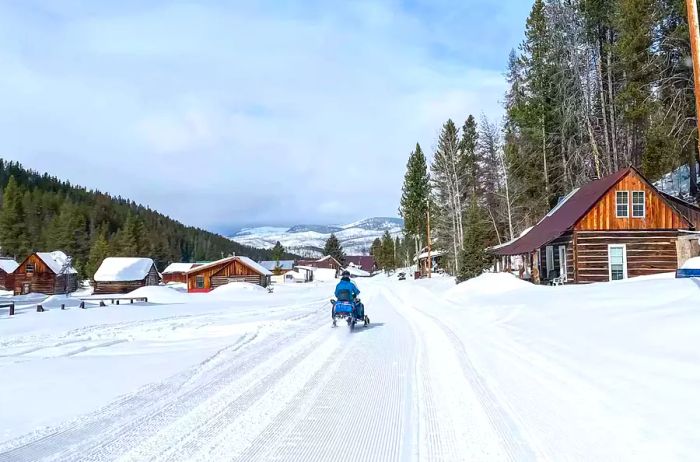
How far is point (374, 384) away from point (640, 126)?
95.4 feet

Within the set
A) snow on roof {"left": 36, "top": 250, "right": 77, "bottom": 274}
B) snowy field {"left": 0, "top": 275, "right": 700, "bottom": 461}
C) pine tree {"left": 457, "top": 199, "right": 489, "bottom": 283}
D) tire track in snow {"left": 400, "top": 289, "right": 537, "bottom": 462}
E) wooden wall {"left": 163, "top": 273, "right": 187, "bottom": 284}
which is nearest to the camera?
tire track in snow {"left": 400, "top": 289, "right": 537, "bottom": 462}

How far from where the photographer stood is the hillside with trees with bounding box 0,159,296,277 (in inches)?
4114

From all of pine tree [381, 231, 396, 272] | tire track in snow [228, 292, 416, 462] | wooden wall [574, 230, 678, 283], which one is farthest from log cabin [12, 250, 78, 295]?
pine tree [381, 231, 396, 272]

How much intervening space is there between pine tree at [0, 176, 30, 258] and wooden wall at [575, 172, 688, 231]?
109207 millimetres

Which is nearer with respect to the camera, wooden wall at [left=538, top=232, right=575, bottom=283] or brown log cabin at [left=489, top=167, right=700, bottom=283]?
brown log cabin at [left=489, top=167, right=700, bottom=283]

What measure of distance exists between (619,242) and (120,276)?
67.8 m

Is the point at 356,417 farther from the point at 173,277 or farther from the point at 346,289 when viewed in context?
the point at 173,277

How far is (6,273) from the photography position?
3509 inches

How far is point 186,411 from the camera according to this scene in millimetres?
6125

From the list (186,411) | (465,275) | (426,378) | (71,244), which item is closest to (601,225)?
(465,275)

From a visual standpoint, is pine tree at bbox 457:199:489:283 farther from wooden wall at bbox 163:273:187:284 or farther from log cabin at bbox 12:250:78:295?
wooden wall at bbox 163:273:187:284

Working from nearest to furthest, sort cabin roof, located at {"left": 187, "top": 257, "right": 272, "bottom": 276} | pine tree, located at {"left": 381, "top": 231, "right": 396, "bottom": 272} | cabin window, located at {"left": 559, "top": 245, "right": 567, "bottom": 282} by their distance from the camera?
1. cabin window, located at {"left": 559, "top": 245, "right": 567, "bottom": 282}
2. cabin roof, located at {"left": 187, "top": 257, "right": 272, "bottom": 276}
3. pine tree, located at {"left": 381, "top": 231, "right": 396, "bottom": 272}

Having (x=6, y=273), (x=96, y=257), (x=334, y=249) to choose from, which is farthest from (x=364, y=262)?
(x=6, y=273)

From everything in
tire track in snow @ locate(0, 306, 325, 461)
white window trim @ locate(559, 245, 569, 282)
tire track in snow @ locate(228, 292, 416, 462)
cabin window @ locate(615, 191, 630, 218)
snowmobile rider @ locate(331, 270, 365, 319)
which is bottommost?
tire track in snow @ locate(228, 292, 416, 462)
